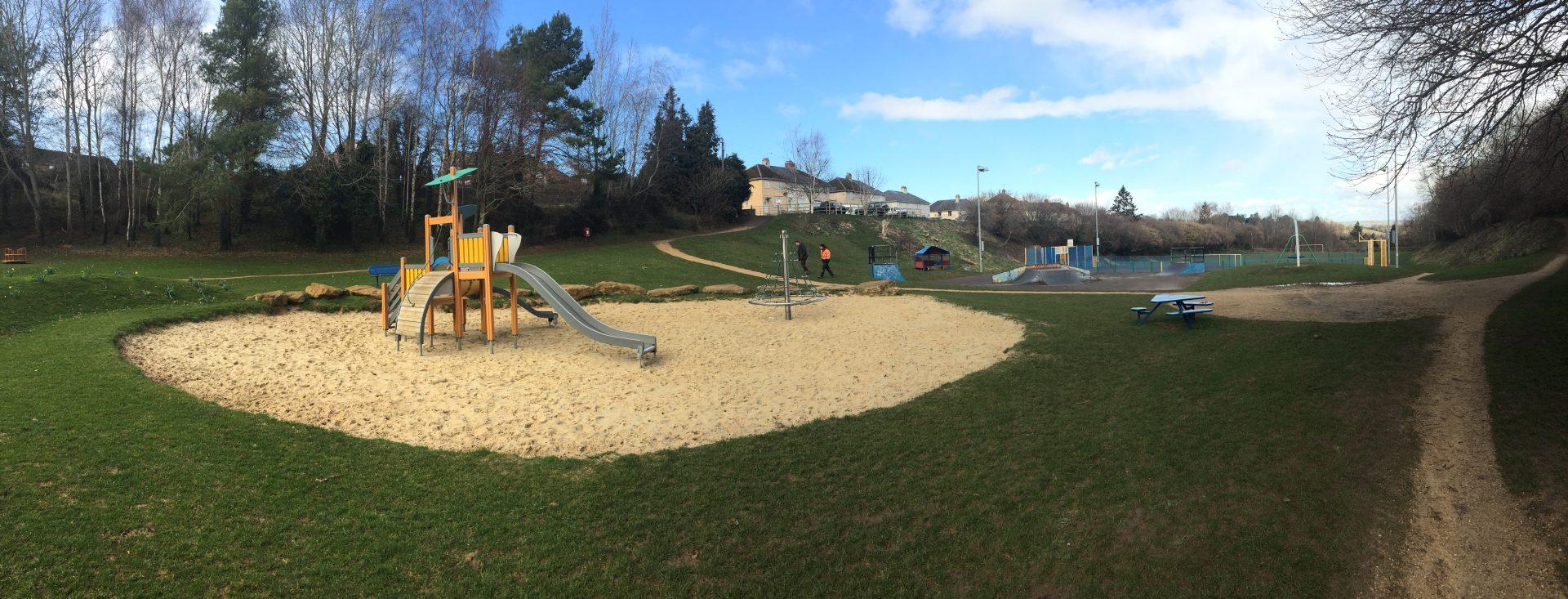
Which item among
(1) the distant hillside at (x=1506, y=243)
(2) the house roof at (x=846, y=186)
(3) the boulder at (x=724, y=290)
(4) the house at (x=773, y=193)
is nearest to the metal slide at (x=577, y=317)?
(3) the boulder at (x=724, y=290)


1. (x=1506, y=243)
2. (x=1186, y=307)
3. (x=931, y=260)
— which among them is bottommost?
(x=1186, y=307)

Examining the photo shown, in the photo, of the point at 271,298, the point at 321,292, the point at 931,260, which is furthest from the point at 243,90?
the point at 931,260

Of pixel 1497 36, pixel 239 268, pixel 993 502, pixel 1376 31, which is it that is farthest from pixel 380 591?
pixel 239 268

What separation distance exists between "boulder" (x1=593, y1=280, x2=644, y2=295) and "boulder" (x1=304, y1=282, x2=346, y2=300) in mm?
6225

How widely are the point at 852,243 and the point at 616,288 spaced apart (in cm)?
3454

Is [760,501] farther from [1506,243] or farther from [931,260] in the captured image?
[1506,243]

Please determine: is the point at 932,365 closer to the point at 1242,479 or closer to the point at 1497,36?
the point at 1242,479

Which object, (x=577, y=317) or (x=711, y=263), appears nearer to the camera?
(x=577, y=317)

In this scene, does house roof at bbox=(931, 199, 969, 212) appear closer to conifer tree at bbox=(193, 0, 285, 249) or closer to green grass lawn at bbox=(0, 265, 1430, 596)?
conifer tree at bbox=(193, 0, 285, 249)

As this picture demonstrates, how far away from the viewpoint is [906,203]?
10200 centimetres

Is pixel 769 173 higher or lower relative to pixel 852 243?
higher

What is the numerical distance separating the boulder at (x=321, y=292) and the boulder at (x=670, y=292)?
772 cm

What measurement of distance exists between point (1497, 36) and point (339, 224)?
132 feet

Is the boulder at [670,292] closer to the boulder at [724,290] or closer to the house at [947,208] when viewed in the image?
the boulder at [724,290]
